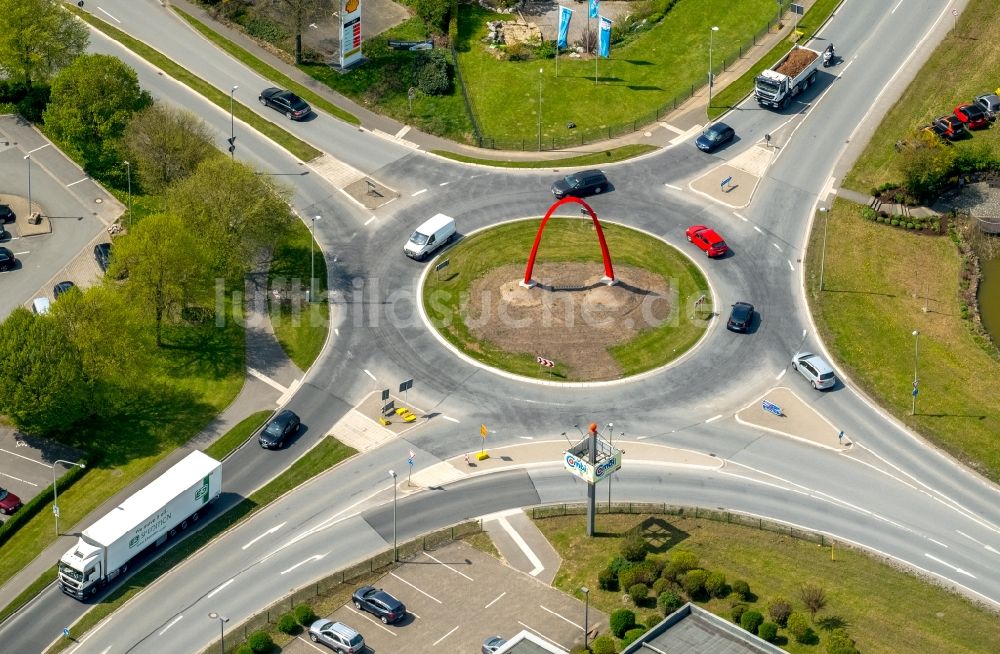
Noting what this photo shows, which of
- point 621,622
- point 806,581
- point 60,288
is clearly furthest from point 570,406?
point 60,288

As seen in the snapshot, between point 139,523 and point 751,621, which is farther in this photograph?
point 139,523

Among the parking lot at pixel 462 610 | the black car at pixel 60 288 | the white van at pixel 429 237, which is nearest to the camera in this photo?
the parking lot at pixel 462 610

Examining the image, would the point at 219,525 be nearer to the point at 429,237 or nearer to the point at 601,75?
the point at 429,237

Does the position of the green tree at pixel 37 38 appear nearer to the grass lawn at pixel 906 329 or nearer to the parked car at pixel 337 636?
the parked car at pixel 337 636

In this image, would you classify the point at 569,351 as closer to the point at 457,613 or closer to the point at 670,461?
the point at 670,461

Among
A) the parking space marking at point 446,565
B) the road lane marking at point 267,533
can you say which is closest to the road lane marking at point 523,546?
the parking space marking at point 446,565

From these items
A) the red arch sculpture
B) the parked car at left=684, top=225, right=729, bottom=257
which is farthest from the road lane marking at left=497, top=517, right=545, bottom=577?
the parked car at left=684, top=225, right=729, bottom=257
